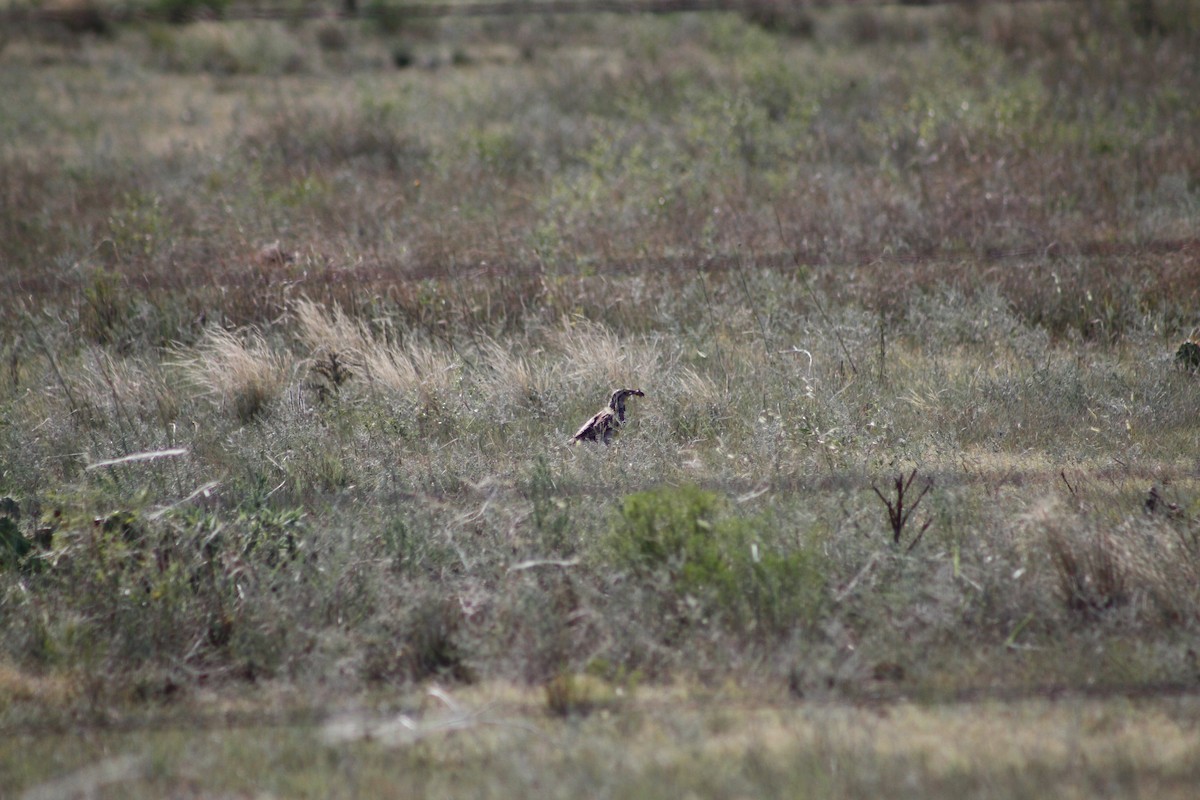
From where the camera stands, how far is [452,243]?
799cm

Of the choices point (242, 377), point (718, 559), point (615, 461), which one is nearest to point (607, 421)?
point (615, 461)

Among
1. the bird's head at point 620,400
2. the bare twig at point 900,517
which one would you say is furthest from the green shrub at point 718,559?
the bird's head at point 620,400

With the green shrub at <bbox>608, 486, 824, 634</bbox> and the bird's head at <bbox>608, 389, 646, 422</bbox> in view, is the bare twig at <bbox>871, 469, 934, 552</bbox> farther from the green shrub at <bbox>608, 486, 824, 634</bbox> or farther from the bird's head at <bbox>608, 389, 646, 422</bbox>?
the bird's head at <bbox>608, 389, 646, 422</bbox>

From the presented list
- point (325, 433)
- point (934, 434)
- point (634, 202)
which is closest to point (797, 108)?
point (634, 202)

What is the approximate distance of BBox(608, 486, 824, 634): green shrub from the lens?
3680mm

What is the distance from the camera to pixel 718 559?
12.5 ft

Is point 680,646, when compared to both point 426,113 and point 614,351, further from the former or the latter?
point 426,113

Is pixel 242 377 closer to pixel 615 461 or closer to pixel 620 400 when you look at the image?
pixel 620 400

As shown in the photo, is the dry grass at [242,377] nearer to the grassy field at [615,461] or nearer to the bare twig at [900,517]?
the grassy field at [615,461]

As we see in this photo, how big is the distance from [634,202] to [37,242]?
492 centimetres

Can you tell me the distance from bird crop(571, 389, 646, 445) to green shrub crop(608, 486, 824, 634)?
1.04 metres

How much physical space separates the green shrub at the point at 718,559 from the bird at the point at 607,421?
40.9 inches

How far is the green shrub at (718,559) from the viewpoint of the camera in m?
3.68

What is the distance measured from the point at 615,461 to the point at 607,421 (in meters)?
0.39
